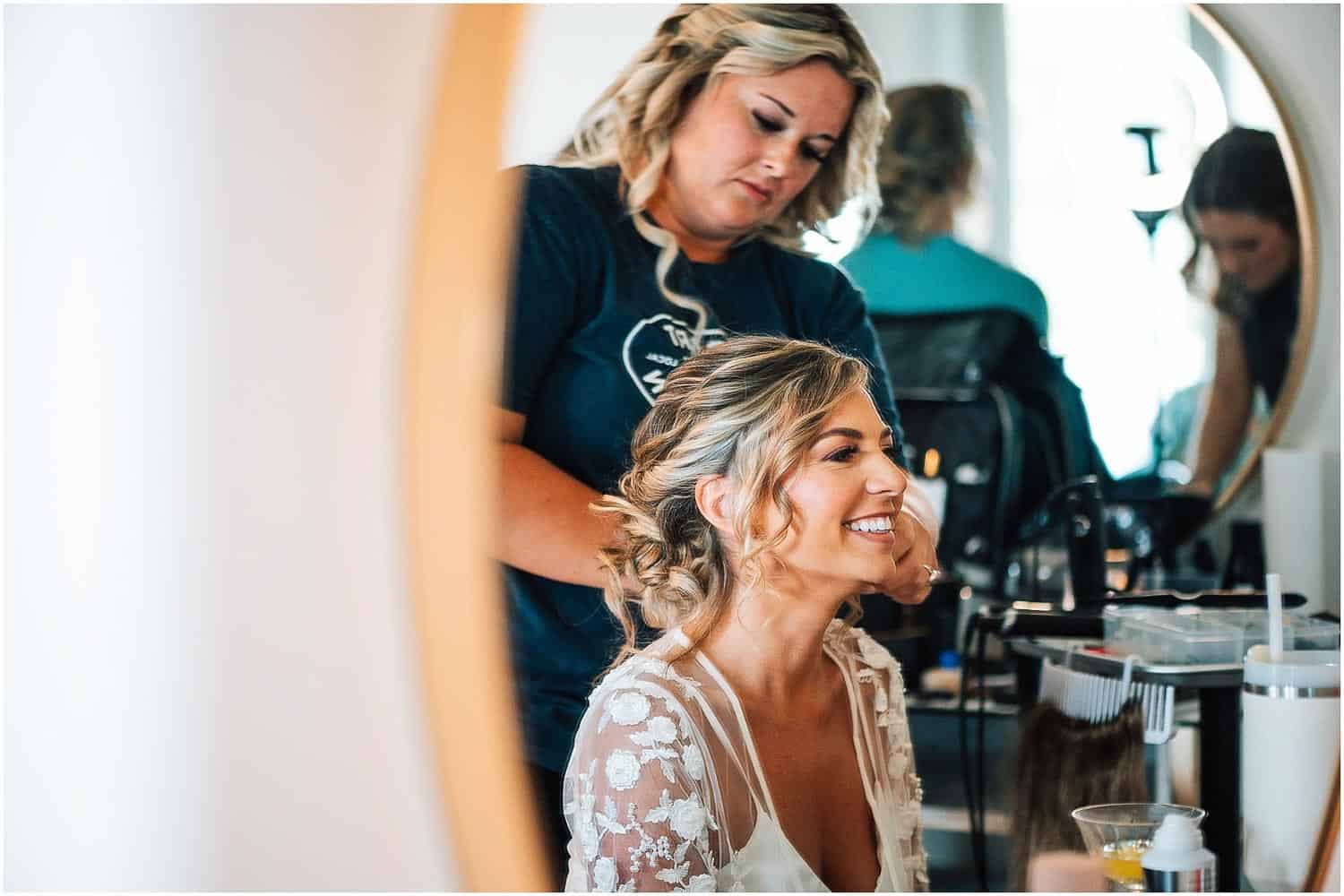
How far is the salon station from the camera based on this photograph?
792mm

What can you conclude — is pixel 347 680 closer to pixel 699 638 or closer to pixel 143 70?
pixel 699 638

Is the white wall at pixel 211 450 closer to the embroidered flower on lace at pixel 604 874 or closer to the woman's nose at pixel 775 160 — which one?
the embroidered flower on lace at pixel 604 874

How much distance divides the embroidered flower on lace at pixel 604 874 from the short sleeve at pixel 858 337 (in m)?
0.34

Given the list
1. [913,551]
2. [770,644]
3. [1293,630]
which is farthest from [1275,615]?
[770,644]

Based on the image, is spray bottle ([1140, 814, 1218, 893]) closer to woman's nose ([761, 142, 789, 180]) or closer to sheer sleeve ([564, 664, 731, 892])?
sheer sleeve ([564, 664, 731, 892])

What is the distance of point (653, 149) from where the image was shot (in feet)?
2.80

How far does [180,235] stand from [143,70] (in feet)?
0.38

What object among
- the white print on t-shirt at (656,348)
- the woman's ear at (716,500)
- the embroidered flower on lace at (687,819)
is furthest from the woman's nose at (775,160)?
the embroidered flower on lace at (687,819)

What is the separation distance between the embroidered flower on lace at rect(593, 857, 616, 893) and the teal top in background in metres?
0.44

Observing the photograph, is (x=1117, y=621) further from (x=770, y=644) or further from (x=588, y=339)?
(x=588, y=339)

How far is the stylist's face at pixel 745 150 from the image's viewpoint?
2.79ft

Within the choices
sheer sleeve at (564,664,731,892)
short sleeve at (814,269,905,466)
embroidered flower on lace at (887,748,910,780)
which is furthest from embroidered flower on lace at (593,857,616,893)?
short sleeve at (814,269,905,466)

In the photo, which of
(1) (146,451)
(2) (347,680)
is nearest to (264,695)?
(2) (347,680)

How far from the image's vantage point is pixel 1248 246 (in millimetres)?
927
